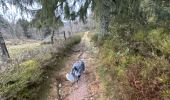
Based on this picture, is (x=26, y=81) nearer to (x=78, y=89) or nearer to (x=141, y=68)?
(x=78, y=89)

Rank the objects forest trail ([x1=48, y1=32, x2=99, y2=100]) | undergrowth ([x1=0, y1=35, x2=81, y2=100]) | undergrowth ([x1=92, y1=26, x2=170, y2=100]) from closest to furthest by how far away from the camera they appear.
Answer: undergrowth ([x1=92, y1=26, x2=170, y2=100])
undergrowth ([x1=0, y1=35, x2=81, y2=100])
forest trail ([x1=48, y1=32, x2=99, y2=100])

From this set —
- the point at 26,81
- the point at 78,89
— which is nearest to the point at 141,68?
the point at 26,81

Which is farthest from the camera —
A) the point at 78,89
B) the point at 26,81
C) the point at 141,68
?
the point at 78,89

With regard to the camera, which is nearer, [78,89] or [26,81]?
[26,81]

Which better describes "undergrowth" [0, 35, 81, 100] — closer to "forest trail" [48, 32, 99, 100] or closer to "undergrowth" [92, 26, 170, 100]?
"forest trail" [48, 32, 99, 100]

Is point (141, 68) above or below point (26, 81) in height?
above

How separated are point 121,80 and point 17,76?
360 cm

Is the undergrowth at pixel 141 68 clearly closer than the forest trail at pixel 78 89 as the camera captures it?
Yes

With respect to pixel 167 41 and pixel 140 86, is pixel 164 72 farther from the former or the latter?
pixel 167 41

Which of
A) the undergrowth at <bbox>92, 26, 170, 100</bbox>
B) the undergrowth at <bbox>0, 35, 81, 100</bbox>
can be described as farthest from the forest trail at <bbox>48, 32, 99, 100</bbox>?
the undergrowth at <bbox>92, 26, 170, 100</bbox>

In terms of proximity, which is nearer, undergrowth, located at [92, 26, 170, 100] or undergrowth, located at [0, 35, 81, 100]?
undergrowth, located at [92, 26, 170, 100]

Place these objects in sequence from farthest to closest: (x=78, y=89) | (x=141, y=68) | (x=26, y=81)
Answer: (x=78, y=89) → (x=26, y=81) → (x=141, y=68)

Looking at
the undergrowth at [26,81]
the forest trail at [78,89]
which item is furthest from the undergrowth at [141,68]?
the undergrowth at [26,81]

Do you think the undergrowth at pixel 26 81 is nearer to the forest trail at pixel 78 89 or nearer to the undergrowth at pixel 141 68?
the forest trail at pixel 78 89
